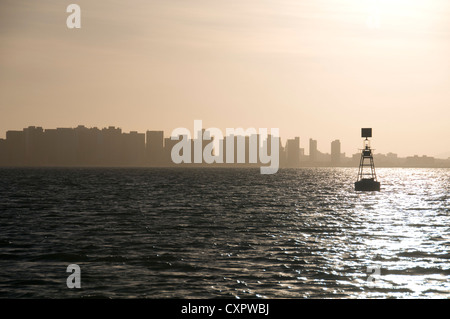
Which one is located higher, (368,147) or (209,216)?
(368,147)

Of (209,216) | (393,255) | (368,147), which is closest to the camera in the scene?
(393,255)

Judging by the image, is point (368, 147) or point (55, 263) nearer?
point (55, 263)

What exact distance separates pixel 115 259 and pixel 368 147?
90.0 meters

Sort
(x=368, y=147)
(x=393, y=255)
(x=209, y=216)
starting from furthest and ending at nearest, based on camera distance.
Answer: (x=368, y=147) → (x=209, y=216) → (x=393, y=255)

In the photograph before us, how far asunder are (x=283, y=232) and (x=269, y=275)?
62.3 ft

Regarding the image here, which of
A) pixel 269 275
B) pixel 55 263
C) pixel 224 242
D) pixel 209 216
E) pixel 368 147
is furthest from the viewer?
pixel 368 147

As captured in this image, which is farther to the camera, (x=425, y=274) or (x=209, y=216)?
(x=209, y=216)

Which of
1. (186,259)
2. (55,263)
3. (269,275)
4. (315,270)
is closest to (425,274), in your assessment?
(315,270)

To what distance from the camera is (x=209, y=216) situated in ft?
198
